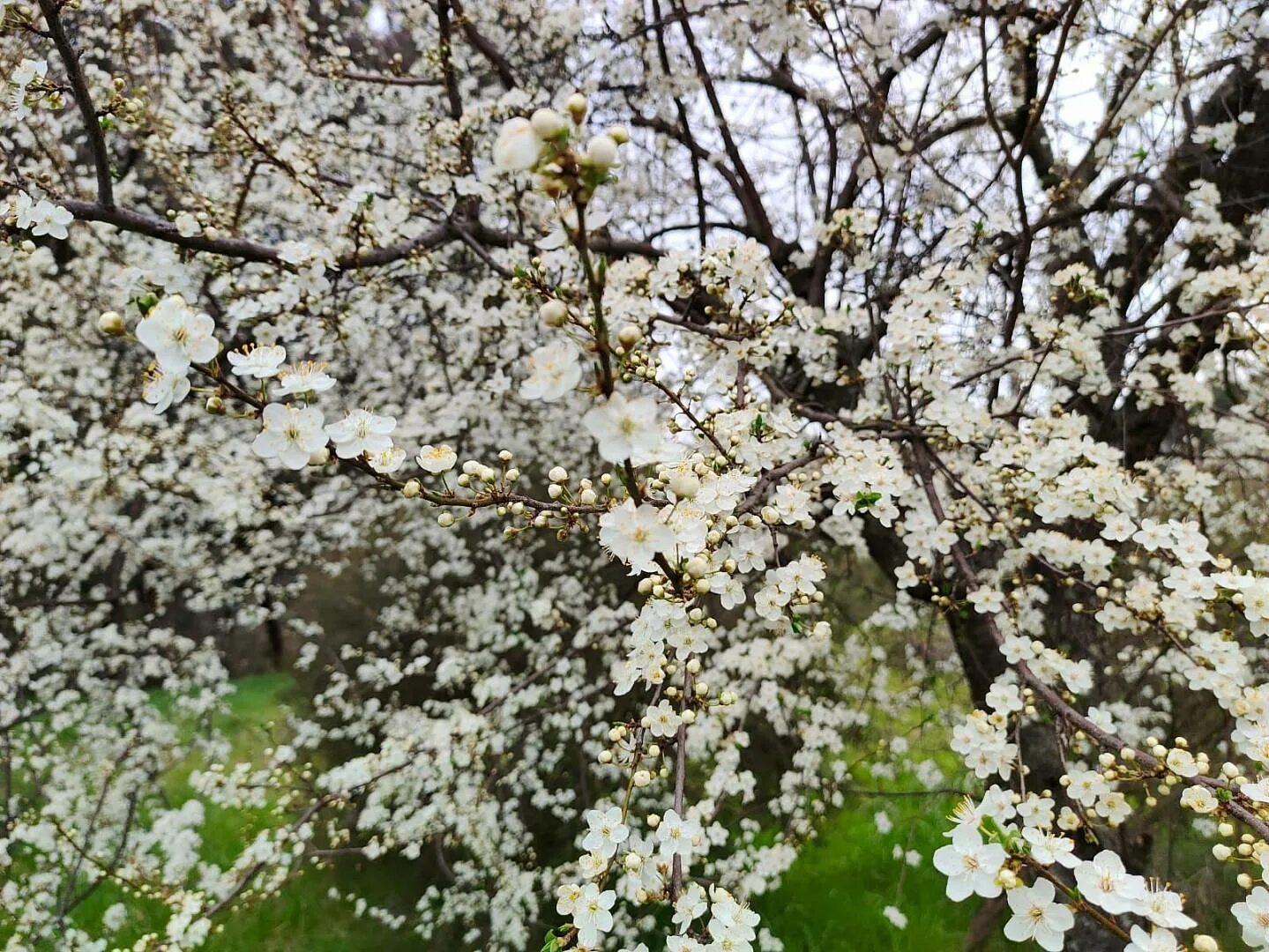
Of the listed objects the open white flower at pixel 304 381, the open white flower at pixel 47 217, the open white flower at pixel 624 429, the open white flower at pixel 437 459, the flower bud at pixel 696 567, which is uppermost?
the open white flower at pixel 47 217

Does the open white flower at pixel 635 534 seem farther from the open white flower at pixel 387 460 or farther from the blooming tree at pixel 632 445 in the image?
the open white flower at pixel 387 460

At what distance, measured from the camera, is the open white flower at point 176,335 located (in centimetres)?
114

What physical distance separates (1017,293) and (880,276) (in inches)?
52.4

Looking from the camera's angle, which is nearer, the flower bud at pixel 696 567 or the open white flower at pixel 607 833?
the flower bud at pixel 696 567

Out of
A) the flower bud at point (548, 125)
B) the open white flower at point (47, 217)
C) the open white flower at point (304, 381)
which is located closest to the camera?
the flower bud at point (548, 125)

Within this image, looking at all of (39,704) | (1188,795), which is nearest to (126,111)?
(1188,795)

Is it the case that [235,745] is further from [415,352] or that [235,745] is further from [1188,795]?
[1188,795]

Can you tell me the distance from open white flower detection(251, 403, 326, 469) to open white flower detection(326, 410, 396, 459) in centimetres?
3

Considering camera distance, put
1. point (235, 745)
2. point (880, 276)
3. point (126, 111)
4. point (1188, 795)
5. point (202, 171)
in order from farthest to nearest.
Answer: point (235, 745)
point (202, 171)
point (880, 276)
point (126, 111)
point (1188, 795)

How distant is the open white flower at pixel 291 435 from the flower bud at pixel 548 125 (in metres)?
0.67

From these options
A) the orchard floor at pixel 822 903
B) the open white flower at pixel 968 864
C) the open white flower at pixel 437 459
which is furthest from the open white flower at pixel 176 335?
the orchard floor at pixel 822 903

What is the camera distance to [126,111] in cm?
249

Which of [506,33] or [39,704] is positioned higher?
[506,33]

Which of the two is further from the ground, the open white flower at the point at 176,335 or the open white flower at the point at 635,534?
the open white flower at the point at 176,335
